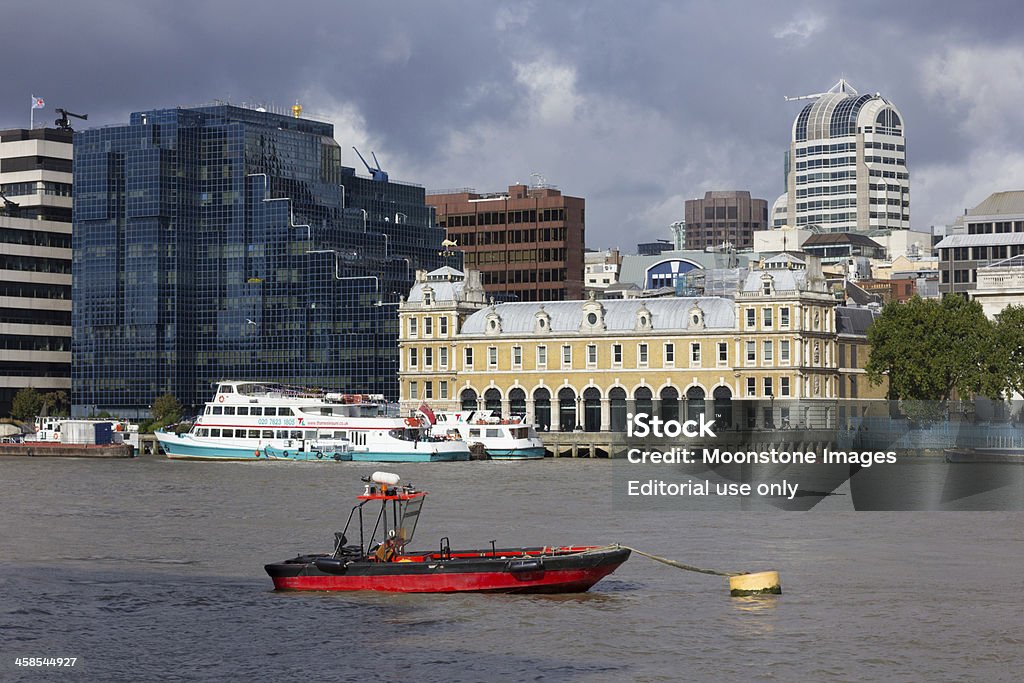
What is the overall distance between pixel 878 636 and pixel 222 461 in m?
119

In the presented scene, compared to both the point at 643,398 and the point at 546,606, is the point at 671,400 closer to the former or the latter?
the point at 643,398

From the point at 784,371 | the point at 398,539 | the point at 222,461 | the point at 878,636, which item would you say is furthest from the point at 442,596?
the point at 784,371

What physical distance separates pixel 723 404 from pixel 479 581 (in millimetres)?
124050

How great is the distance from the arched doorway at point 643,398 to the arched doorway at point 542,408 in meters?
10.2

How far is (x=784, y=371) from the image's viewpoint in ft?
586

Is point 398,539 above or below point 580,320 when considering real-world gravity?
below

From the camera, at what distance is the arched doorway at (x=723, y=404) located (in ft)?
571

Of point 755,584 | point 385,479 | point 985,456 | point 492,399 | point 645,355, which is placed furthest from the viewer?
point 492,399

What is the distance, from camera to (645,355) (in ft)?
605

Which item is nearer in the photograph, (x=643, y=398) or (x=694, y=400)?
(x=694, y=400)

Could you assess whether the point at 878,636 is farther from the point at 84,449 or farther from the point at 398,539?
the point at 84,449

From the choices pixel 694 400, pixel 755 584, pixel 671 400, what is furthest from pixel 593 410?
pixel 755 584

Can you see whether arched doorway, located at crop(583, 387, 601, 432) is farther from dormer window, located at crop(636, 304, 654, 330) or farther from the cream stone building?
dormer window, located at crop(636, 304, 654, 330)

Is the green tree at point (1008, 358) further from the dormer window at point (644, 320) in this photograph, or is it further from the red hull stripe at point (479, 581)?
the red hull stripe at point (479, 581)
